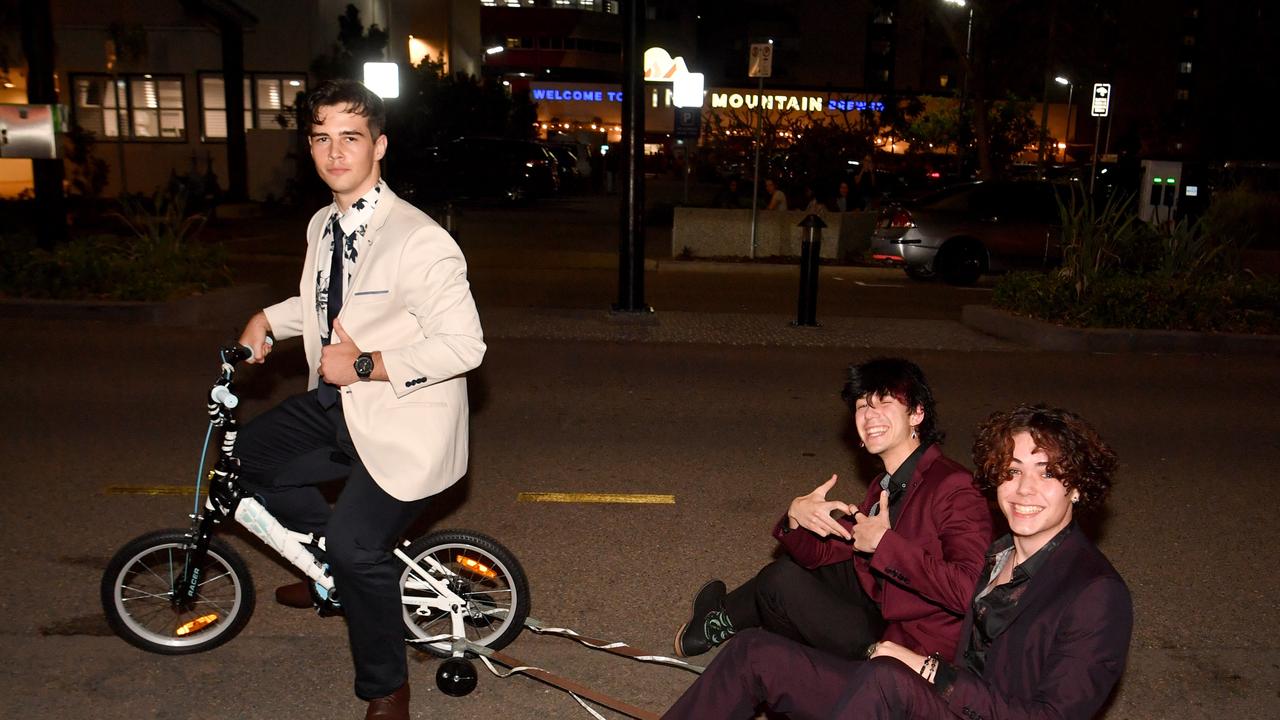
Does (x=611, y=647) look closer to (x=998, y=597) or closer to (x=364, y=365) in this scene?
(x=364, y=365)

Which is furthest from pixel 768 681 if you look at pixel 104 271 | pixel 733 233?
pixel 733 233

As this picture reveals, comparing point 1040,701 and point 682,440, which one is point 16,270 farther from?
point 1040,701

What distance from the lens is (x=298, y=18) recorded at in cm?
2805

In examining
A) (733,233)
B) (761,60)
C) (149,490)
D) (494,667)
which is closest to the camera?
(494,667)

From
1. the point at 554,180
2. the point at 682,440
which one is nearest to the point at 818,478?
the point at 682,440

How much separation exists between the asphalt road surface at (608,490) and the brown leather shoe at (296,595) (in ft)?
0.45

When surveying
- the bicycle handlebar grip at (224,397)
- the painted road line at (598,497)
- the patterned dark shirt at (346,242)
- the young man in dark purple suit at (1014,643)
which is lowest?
the painted road line at (598,497)

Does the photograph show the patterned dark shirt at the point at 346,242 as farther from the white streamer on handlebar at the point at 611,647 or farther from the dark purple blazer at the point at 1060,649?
the dark purple blazer at the point at 1060,649

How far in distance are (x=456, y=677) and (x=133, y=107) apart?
1142 inches

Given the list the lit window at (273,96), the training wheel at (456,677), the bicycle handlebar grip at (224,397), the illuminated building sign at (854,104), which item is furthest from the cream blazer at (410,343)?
the illuminated building sign at (854,104)

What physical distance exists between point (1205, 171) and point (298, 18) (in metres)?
21.7

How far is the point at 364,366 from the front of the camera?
342 centimetres

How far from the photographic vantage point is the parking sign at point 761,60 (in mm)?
16891

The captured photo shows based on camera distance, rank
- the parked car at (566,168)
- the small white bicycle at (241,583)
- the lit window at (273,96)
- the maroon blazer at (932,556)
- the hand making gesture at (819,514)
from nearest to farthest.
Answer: the maroon blazer at (932,556)
the hand making gesture at (819,514)
the small white bicycle at (241,583)
the lit window at (273,96)
the parked car at (566,168)
